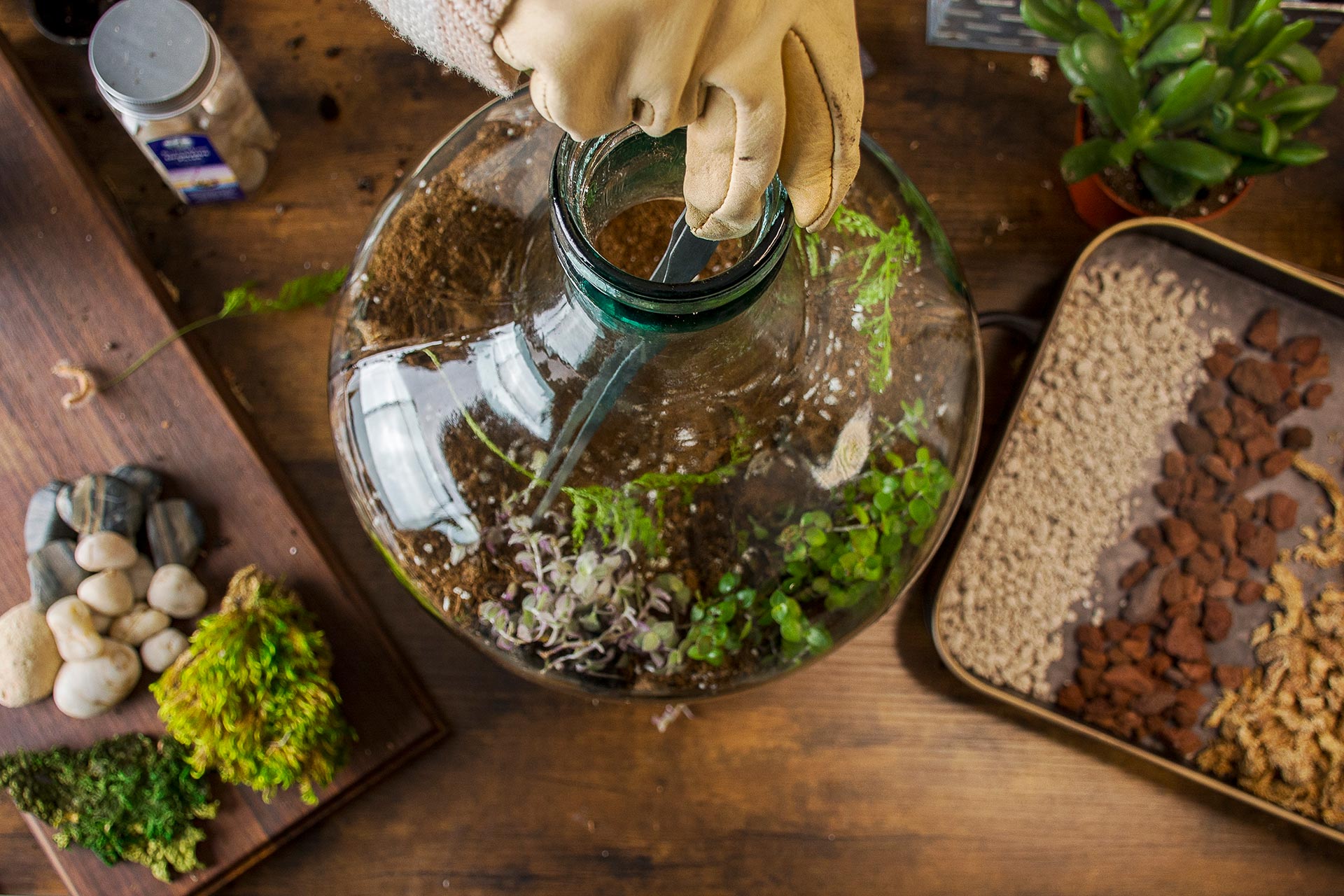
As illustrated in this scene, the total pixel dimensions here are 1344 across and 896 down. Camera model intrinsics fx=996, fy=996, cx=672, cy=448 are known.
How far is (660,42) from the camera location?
237 mm

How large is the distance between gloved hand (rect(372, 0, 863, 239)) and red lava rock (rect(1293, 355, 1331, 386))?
0.69 metres

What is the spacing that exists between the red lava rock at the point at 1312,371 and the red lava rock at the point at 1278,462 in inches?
2.4

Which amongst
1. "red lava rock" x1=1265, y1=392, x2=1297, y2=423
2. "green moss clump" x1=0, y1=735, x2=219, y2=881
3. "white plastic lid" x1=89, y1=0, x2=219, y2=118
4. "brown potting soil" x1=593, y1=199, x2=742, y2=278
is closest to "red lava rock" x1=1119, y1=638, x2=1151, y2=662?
"red lava rock" x1=1265, y1=392, x2=1297, y2=423

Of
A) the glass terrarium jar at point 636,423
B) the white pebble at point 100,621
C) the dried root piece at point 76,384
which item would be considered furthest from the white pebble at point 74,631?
the glass terrarium jar at point 636,423

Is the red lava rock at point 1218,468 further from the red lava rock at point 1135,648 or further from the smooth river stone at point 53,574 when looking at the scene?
the smooth river stone at point 53,574

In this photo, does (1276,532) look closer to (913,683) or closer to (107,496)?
(913,683)

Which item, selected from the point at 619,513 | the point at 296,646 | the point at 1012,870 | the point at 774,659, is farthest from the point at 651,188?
the point at 1012,870

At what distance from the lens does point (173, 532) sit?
73cm

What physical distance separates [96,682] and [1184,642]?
0.81 m

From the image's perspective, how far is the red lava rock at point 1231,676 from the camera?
0.79 meters

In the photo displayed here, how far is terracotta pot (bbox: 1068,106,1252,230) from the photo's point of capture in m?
0.79

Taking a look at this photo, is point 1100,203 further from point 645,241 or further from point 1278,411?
point 645,241

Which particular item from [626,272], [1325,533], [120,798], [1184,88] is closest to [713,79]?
[626,272]

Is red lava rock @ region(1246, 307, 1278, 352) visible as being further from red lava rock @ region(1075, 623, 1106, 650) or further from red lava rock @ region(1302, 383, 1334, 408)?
red lava rock @ region(1075, 623, 1106, 650)
